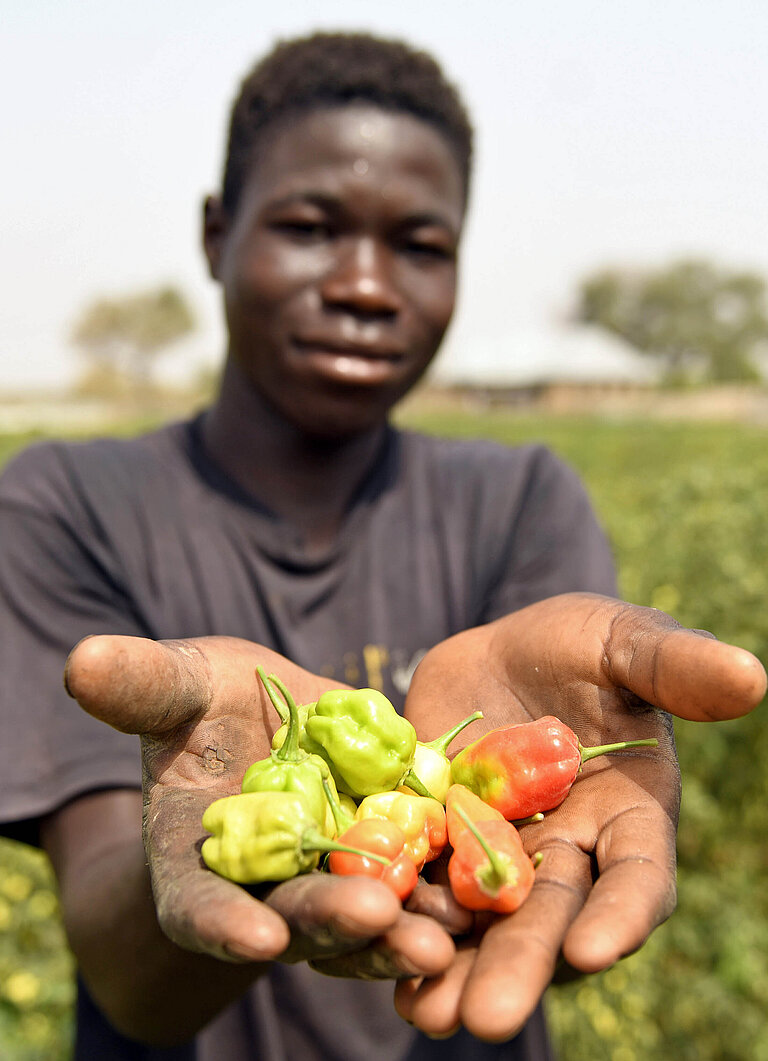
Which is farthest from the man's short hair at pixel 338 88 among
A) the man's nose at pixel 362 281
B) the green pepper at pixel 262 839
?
the green pepper at pixel 262 839

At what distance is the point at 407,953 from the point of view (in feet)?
4.10

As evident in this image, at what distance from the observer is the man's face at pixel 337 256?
2.57m

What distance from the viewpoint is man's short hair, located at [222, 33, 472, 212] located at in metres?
2.65

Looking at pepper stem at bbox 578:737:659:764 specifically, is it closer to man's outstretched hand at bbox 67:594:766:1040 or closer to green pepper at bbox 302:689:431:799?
man's outstretched hand at bbox 67:594:766:1040

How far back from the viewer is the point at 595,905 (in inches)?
52.6

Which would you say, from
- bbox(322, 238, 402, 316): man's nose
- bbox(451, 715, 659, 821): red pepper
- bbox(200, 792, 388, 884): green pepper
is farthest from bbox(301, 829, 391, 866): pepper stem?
bbox(322, 238, 402, 316): man's nose

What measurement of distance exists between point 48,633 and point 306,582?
72 centimetres

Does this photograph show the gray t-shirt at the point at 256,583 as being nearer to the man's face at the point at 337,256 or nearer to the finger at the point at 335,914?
the man's face at the point at 337,256

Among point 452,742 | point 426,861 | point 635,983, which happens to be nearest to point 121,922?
point 426,861

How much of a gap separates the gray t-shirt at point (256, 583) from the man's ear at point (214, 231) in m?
0.55

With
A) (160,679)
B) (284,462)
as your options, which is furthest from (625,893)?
(284,462)

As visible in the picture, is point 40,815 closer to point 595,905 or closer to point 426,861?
point 426,861

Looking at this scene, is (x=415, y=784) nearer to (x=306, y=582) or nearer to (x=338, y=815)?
(x=338, y=815)

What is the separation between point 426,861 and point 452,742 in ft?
1.09
